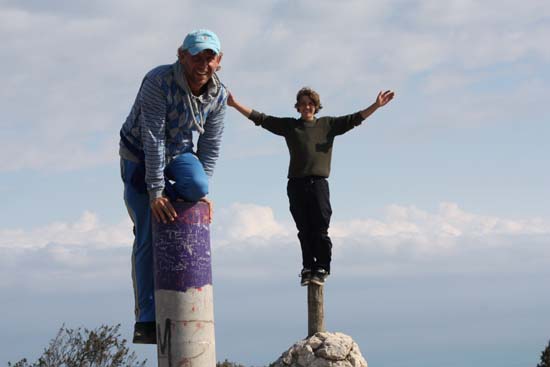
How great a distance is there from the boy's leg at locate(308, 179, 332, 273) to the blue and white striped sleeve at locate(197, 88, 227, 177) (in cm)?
375

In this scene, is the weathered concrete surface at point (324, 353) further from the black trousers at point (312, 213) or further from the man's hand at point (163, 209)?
the man's hand at point (163, 209)

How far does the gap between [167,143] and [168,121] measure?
18 cm

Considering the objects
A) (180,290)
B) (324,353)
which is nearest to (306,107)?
(324,353)

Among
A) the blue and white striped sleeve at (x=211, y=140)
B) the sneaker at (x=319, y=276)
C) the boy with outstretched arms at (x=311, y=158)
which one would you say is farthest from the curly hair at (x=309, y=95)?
the blue and white striped sleeve at (x=211, y=140)

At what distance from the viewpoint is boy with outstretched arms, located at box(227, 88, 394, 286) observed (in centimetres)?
1223

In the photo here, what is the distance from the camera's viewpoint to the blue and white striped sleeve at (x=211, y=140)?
8516mm

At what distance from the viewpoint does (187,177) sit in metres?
8.16

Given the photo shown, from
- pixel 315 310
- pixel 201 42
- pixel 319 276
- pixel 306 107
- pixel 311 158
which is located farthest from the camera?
pixel 315 310

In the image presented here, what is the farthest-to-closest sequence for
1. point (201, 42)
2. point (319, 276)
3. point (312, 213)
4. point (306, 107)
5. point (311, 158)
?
1. point (319, 276)
2. point (306, 107)
3. point (312, 213)
4. point (311, 158)
5. point (201, 42)

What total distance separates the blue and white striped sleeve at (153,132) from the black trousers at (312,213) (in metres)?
4.29

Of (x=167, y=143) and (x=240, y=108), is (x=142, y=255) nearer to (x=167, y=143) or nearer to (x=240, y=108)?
(x=167, y=143)

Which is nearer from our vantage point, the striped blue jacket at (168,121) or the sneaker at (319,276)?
the striped blue jacket at (168,121)

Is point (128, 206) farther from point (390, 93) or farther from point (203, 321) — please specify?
point (390, 93)

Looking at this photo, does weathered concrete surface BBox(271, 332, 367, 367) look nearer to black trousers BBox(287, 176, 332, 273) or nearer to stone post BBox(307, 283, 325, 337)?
stone post BBox(307, 283, 325, 337)
